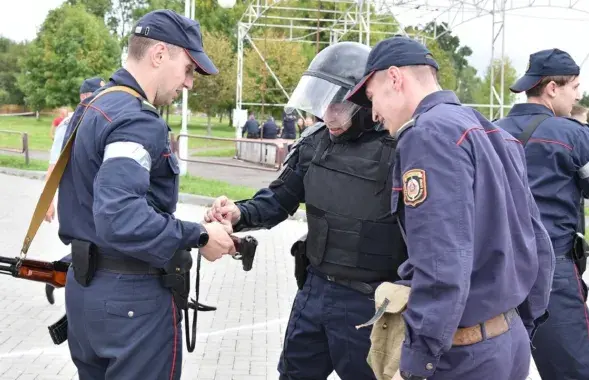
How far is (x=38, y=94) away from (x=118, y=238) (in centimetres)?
5697

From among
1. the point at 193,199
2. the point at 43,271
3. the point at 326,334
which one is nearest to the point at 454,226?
the point at 326,334

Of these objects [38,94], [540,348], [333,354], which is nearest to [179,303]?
[333,354]

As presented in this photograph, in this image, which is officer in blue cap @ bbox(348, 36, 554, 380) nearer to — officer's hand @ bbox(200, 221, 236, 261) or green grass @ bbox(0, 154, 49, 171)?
A: officer's hand @ bbox(200, 221, 236, 261)

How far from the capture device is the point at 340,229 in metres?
3.12

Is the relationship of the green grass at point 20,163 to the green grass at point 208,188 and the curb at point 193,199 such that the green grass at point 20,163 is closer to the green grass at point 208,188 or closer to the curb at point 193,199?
the green grass at point 208,188

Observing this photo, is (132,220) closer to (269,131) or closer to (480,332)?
(480,332)

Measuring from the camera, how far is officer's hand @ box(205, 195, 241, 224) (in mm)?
3553

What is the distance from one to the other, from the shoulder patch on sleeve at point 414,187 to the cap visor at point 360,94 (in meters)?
0.47

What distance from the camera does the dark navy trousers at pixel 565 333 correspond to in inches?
140

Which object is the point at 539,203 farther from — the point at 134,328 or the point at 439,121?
the point at 134,328

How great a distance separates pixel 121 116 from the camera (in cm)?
270

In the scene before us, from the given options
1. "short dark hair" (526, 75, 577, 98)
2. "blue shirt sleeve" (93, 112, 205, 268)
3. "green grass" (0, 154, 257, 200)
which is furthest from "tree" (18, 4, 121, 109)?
"blue shirt sleeve" (93, 112, 205, 268)

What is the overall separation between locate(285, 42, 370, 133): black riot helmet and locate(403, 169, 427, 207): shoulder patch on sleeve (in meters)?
0.99

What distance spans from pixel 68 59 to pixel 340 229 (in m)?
54.4
